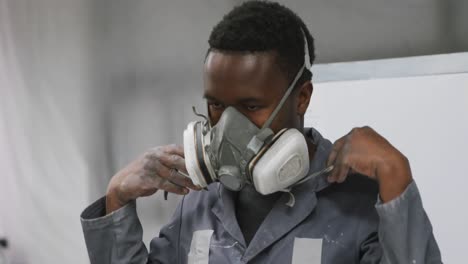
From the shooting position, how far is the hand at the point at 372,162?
1037mm

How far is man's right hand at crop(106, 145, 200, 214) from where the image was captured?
51.0 inches

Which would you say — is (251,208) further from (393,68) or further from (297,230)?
(393,68)

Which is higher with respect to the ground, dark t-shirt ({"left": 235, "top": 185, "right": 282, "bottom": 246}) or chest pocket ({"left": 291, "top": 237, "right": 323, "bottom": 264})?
dark t-shirt ({"left": 235, "top": 185, "right": 282, "bottom": 246})

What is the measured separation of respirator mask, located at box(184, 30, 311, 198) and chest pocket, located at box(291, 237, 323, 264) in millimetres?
123

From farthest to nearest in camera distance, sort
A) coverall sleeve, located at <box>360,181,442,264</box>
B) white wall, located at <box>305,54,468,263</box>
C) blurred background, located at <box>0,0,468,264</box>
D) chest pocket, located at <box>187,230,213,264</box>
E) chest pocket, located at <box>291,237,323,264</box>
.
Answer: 1. blurred background, located at <box>0,0,468,264</box>
2. white wall, located at <box>305,54,468,263</box>
3. chest pocket, located at <box>187,230,213,264</box>
4. chest pocket, located at <box>291,237,323,264</box>
5. coverall sleeve, located at <box>360,181,442,264</box>

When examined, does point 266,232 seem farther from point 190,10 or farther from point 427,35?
point 190,10

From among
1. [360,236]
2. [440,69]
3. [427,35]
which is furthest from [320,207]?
[427,35]

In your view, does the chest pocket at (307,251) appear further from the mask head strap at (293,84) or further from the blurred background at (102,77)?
the blurred background at (102,77)

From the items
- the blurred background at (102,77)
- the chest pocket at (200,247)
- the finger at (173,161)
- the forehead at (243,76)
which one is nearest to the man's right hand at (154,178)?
the finger at (173,161)

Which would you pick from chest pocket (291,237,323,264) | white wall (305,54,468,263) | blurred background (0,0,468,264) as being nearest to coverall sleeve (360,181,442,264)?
Result: chest pocket (291,237,323,264)

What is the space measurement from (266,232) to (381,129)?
0.78 metres

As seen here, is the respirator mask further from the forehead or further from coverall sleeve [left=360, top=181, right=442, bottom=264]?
coverall sleeve [left=360, top=181, right=442, bottom=264]

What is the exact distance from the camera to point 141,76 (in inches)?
93.5

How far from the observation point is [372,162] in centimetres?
Answer: 106
